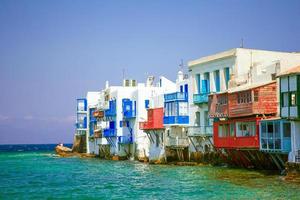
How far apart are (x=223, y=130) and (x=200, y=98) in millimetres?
→ 7592

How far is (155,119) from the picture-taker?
6244 cm

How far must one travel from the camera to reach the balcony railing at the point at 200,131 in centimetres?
5214

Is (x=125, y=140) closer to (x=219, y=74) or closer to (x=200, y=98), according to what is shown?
(x=200, y=98)

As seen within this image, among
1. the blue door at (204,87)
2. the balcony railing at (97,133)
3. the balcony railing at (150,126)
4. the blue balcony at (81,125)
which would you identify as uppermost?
the blue door at (204,87)

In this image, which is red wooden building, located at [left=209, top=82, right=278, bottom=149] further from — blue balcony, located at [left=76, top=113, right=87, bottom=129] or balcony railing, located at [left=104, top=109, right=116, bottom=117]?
blue balcony, located at [left=76, top=113, right=87, bottom=129]

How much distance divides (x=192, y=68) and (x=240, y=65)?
802 cm

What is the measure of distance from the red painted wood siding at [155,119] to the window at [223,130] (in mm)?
13474

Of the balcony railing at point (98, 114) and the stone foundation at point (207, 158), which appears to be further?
the balcony railing at point (98, 114)

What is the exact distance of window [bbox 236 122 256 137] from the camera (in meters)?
43.6

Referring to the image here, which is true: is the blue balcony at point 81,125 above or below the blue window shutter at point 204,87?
below

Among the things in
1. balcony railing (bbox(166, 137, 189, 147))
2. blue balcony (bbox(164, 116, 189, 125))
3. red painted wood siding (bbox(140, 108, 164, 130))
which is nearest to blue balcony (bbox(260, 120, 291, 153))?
balcony railing (bbox(166, 137, 189, 147))

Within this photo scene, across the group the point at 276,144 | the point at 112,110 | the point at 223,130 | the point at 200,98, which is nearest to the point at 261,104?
the point at 276,144

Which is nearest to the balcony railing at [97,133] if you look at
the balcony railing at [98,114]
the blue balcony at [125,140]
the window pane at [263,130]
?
the balcony railing at [98,114]

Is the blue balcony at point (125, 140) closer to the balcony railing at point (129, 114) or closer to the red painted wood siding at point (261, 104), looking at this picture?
the balcony railing at point (129, 114)
